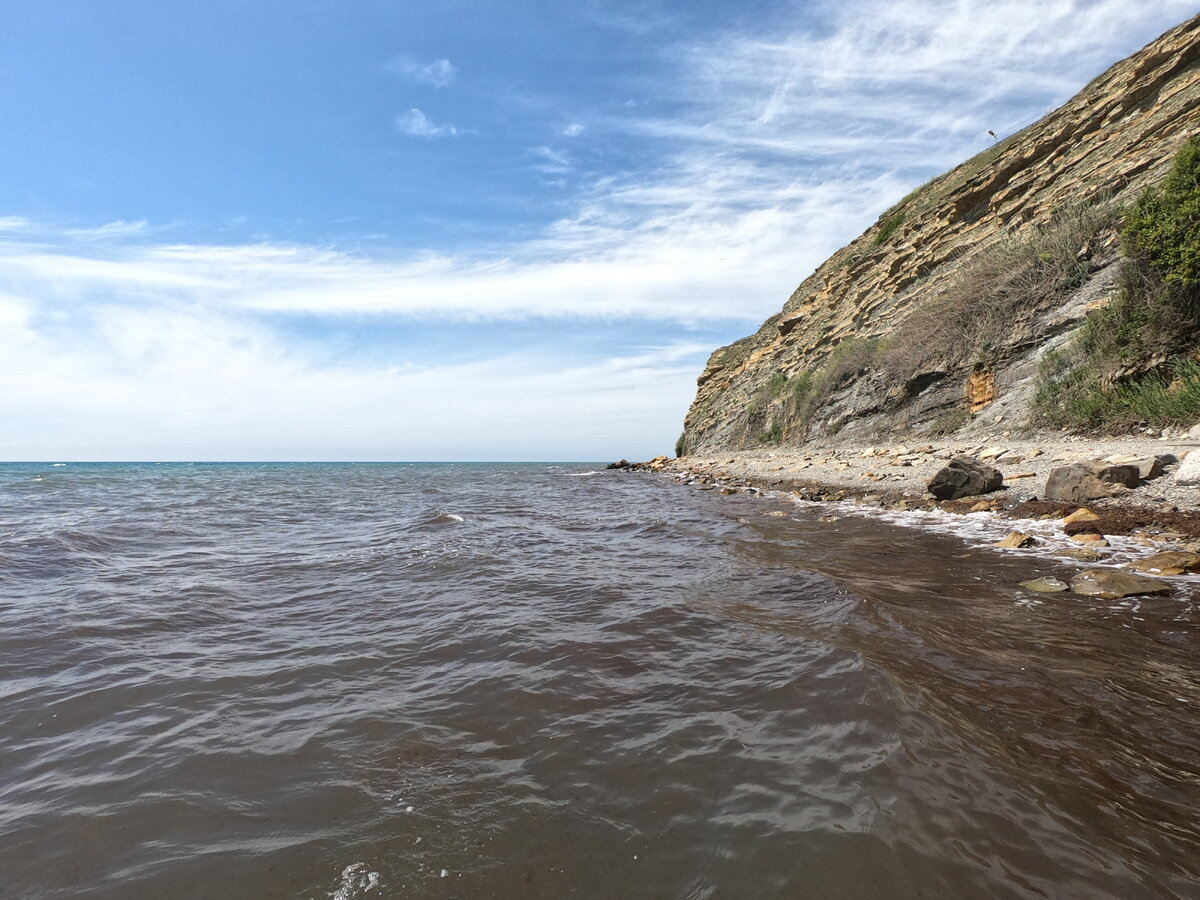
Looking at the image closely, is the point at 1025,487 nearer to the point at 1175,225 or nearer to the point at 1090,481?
the point at 1090,481

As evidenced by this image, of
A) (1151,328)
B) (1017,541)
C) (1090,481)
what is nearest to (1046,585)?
(1017,541)

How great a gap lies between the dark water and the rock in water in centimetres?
25

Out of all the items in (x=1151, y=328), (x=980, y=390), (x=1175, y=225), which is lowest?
(x=980, y=390)

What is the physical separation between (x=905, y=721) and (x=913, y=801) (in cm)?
73

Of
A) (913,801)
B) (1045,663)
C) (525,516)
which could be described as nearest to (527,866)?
(913,801)

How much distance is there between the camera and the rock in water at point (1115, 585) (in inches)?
198

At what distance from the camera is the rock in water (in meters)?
5.02

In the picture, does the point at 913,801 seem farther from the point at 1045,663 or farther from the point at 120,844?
the point at 120,844

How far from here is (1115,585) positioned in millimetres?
5129

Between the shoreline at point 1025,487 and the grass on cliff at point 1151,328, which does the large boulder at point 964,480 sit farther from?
the grass on cliff at point 1151,328

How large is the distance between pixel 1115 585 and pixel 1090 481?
179 inches

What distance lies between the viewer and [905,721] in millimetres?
3037

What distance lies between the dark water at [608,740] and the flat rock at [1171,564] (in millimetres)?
823

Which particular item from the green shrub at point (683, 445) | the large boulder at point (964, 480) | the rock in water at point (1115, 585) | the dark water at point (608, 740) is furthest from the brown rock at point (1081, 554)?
the green shrub at point (683, 445)
